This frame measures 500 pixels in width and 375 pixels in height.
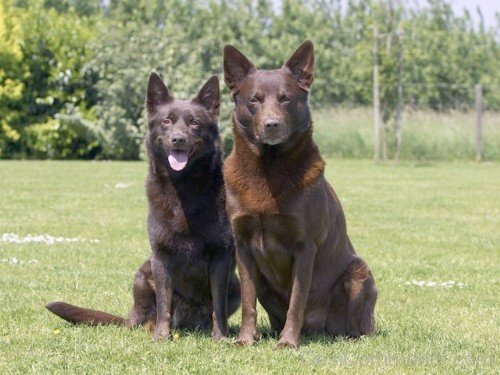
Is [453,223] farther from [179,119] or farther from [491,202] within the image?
[179,119]

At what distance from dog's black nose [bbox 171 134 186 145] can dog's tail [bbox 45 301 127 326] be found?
3.94ft

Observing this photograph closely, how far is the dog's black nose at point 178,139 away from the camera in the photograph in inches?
214

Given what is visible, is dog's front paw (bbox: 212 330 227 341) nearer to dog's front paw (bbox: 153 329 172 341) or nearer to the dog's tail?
dog's front paw (bbox: 153 329 172 341)

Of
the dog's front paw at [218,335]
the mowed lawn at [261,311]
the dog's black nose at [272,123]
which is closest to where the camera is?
the mowed lawn at [261,311]

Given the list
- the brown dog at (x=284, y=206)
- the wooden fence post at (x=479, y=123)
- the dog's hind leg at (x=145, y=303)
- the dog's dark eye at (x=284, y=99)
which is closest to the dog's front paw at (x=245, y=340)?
the brown dog at (x=284, y=206)

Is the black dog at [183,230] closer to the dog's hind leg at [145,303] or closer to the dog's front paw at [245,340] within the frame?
the dog's hind leg at [145,303]

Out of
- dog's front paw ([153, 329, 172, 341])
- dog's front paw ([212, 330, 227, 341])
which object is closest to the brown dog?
dog's front paw ([212, 330, 227, 341])

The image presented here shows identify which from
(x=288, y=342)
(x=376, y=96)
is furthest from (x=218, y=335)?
(x=376, y=96)

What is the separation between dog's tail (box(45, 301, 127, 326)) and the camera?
559cm

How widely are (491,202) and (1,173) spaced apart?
10.6m

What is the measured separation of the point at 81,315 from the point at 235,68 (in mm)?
1792

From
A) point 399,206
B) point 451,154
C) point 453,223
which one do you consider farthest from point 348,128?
point 453,223

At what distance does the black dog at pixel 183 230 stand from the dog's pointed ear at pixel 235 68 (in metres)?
0.42

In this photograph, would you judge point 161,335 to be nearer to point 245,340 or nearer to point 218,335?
point 218,335
